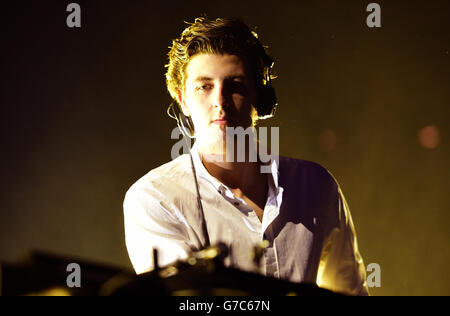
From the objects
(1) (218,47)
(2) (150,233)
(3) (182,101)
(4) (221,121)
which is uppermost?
(1) (218,47)

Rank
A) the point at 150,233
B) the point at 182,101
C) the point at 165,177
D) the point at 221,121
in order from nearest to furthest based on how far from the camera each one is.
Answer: the point at 150,233, the point at 221,121, the point at 165,177, the point at 182,101

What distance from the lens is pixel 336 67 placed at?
252 cm

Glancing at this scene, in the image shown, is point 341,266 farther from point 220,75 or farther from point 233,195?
point 220,75

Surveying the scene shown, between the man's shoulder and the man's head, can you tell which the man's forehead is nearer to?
the man's head

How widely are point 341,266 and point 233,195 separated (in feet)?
1.60

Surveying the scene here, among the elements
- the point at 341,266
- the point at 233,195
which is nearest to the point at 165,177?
the point at 233,195

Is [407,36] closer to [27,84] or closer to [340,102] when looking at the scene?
[340,102]

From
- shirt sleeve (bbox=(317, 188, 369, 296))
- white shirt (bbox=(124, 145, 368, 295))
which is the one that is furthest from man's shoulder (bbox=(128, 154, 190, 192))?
shirt sleeve (bbox=(317, 188, 369, 296))

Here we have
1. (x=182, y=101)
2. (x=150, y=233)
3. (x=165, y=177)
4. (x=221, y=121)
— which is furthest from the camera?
(x=182, y=101)

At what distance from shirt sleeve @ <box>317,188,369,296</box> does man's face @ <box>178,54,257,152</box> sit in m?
0.55

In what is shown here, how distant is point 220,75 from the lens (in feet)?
5.24

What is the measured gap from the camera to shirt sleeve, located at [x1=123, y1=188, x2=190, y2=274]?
1.37 metres

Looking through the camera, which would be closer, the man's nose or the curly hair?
the man's nose

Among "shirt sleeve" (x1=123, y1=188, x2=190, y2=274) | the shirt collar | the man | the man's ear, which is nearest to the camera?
"shirt sleeve" (x1=123, y1=188, x2=190, y2=274)
